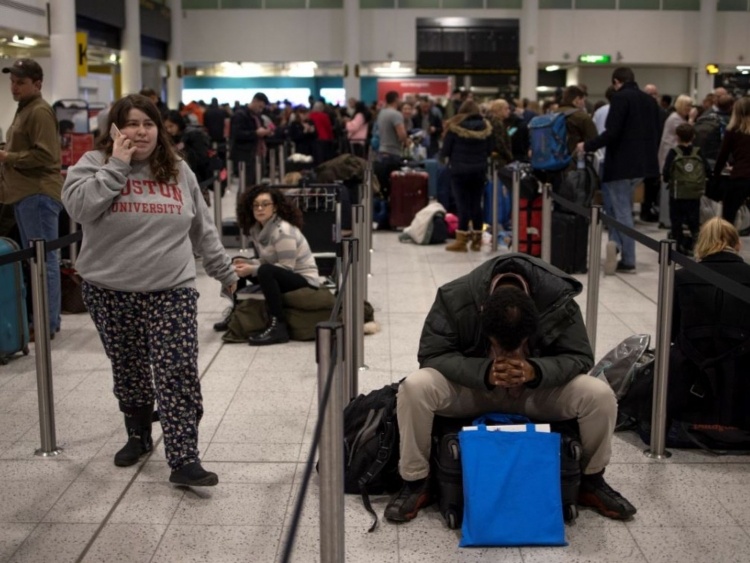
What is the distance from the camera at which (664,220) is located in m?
13.5

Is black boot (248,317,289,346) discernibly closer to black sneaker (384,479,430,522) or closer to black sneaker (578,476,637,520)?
black sneaker (384,479,430,522)

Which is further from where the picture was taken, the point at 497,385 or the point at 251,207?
the point at 251,207

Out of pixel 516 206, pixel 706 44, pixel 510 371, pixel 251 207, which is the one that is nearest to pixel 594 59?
pixel 706 44

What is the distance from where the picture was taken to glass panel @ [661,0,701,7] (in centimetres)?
3300

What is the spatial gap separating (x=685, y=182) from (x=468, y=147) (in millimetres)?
2374

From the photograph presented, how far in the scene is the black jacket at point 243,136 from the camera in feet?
52.8

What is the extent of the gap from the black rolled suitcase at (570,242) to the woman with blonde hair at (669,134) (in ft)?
8.25

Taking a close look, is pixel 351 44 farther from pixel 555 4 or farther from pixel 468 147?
pixel 468 147

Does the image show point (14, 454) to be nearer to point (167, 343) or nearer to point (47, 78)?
point (167, 343)

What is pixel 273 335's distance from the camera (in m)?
7.08

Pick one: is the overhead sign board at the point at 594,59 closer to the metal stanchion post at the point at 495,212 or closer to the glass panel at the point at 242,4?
the glass panel at the point at 242,4

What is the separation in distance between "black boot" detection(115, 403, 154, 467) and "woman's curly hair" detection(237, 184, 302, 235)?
111 inches

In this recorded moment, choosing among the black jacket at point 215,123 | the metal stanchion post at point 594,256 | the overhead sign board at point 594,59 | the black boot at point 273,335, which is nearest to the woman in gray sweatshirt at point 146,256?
the metal stanchion post at point 594,256

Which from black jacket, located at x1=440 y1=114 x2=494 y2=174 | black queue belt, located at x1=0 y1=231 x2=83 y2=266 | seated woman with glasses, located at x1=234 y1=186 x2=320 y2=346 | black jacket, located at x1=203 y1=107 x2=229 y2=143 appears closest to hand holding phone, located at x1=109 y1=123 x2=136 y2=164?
black queue belt, located at x1=0 y1=231 x2=83 y2=266
